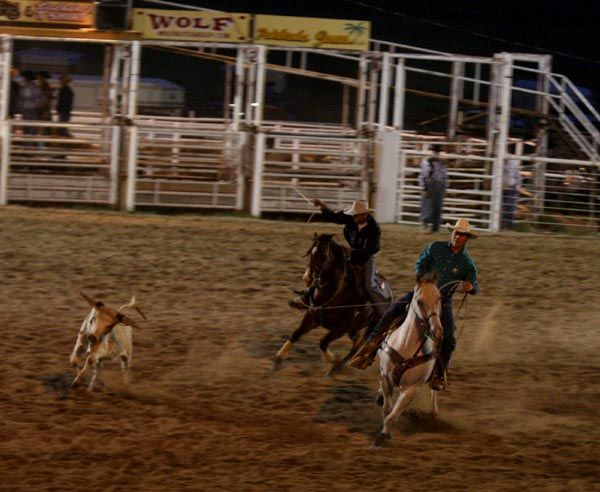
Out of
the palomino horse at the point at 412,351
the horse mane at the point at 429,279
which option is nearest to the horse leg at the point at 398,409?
the palomino horse at the point at 412,351

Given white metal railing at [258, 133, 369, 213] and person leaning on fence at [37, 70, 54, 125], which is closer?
white metal railing at [258, 133, 369, 213]

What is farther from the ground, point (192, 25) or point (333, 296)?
point (192, 25)

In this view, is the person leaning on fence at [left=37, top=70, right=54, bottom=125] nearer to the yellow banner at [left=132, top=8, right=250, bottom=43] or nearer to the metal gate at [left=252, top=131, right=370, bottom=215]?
the yellow banner at [left=132, top=8, right=250, bottom=43]

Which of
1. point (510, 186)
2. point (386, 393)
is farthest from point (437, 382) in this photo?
point (510, 186)

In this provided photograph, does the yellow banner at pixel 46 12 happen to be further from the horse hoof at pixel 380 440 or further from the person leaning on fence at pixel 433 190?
the horse hoof at pixel 380 440

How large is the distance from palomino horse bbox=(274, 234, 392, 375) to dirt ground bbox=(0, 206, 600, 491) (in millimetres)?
281

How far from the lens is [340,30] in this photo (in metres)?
19.3

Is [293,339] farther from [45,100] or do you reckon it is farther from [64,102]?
[64,102]

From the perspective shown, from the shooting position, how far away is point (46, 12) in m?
19.5

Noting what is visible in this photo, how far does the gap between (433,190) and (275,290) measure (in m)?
6.01

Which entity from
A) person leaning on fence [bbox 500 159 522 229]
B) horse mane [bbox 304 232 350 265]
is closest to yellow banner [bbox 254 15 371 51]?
person leaning on fence [bbox 500 159 522 229]

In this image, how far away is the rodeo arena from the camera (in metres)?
6.88

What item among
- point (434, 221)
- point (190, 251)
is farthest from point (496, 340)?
point (434, 221)

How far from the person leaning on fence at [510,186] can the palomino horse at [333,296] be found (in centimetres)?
1060
